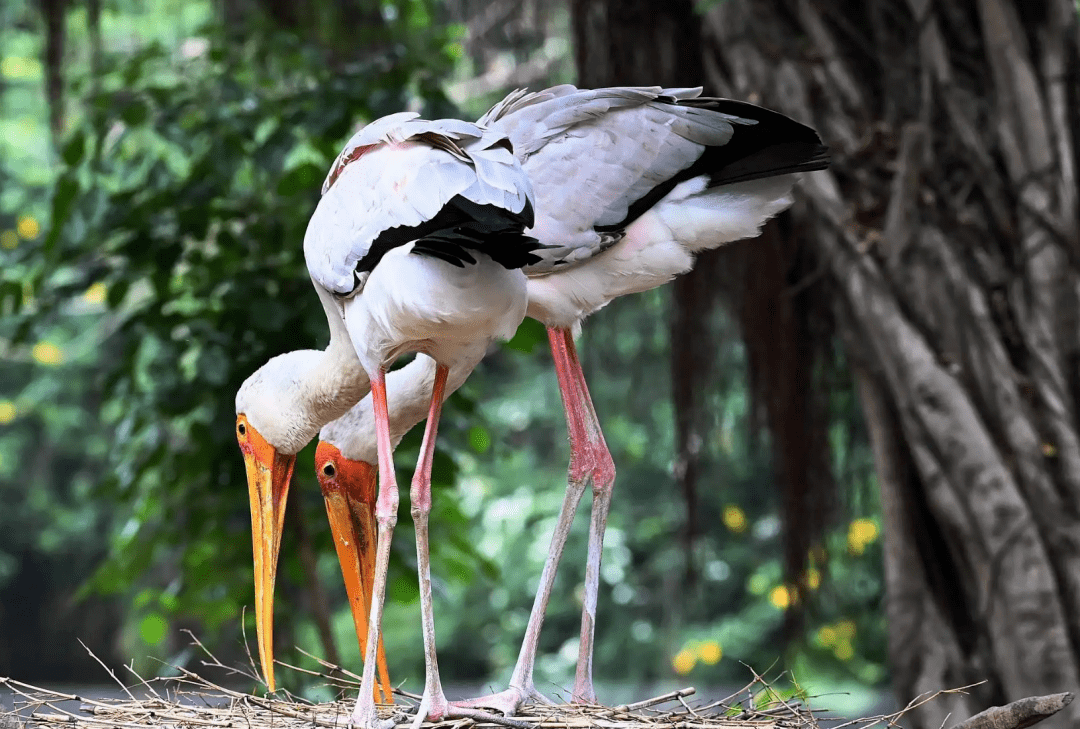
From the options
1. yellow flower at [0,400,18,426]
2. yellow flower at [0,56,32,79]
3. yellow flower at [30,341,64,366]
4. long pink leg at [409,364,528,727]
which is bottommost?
yellow flower at [0,400,18,426]

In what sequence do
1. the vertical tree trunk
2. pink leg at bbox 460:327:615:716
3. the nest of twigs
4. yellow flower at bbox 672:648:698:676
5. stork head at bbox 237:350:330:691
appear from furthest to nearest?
yellow flower at bbox 672:648:698:676
the vertical tree trunk
stork head at bbox 237:350:330:691
pink leg at bbox 460:327:615:716
the nest of twigs

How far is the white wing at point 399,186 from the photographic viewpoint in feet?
6.11

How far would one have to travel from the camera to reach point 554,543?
8.15 ft

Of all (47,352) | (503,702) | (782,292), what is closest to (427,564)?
(503,702)

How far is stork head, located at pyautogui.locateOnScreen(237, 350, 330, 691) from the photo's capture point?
2564 mm

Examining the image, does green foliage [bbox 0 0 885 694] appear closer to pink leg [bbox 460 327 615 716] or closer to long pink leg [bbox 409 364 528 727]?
pink leg [bbox 460 327 615 716]

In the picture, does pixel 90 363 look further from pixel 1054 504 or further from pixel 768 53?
pixel 1054 504

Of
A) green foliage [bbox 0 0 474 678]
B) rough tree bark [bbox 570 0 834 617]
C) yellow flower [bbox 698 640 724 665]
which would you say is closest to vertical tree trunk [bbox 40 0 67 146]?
green foliage [bbox 0 0 474 678]

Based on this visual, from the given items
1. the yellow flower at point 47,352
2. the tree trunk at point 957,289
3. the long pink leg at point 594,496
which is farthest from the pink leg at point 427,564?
the yellow flower at point 47,352

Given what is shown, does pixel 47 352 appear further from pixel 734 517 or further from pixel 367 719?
pixel 367 719

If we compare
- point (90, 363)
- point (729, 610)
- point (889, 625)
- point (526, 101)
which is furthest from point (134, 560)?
point (90, 363)

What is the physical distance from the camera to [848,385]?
13.9ft

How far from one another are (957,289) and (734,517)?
4617 mm

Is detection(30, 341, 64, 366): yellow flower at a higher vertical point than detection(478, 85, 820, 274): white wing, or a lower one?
lower
